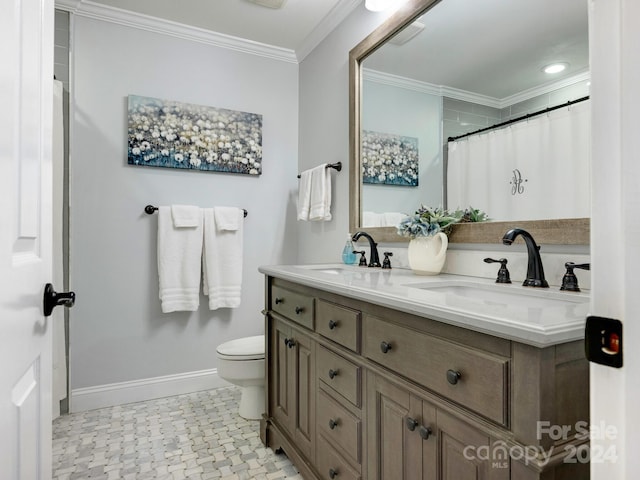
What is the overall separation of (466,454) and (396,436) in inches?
9.7

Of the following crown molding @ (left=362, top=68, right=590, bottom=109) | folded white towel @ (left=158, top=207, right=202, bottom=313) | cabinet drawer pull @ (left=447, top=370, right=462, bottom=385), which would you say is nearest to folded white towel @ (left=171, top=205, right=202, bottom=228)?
folded white towel @ (left=158, top=207, right=202, bottom=313)

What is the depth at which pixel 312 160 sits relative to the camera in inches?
106

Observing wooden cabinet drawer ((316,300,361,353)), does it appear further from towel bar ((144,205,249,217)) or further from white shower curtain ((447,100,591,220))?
towel bar ((144,205,249,217))

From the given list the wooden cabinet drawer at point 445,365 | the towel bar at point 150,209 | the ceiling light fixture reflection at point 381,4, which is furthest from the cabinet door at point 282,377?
the ceiling light fixture reflection at point 381,4

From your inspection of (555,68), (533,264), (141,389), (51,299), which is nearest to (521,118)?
(555,68)

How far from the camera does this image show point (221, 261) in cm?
258

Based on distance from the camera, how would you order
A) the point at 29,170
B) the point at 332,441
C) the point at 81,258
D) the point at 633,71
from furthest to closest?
1. the point at 81,258
2. the point at 332,441
3. the point at 29,170
4. the point at 633,71

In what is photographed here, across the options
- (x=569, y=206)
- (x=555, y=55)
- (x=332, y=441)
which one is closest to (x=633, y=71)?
(x=569, y=206)

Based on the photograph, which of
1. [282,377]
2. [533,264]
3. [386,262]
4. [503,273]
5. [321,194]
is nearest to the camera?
[533,264]

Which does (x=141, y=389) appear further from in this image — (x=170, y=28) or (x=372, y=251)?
(x=170, y=28)

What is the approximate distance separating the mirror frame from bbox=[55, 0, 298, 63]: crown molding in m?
0.87

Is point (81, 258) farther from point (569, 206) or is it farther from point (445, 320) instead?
point (569, 206)

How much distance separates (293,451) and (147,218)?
1.71 metres

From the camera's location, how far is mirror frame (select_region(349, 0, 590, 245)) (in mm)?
1154
